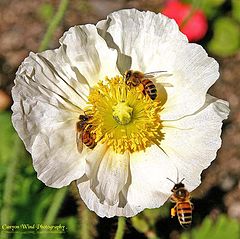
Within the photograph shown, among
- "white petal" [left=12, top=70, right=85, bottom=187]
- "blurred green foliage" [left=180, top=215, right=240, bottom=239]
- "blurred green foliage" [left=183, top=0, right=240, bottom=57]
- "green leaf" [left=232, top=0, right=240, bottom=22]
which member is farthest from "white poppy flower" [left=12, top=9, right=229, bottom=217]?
"green leaf" [left=232, top=0, right=240, bottom=22]

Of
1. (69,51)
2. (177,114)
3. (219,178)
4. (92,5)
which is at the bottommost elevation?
(219,178)

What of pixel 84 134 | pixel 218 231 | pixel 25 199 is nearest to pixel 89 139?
pixel 84 134

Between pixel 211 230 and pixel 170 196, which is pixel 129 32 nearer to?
pixel 170 196

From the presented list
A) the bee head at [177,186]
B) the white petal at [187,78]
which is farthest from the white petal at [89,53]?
the bee head at [177,186]

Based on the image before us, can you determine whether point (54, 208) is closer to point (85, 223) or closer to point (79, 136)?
point (85, 223)

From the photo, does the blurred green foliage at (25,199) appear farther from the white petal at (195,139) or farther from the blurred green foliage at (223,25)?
the blurred green foliage at (223,25)

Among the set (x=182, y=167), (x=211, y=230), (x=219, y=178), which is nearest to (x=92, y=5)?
(x=219, y=178)

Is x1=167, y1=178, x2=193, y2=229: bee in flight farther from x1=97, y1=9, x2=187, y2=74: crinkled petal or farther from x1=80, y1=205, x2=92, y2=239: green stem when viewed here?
x1=80, y1=205, x2=92, y2=239: green stem
